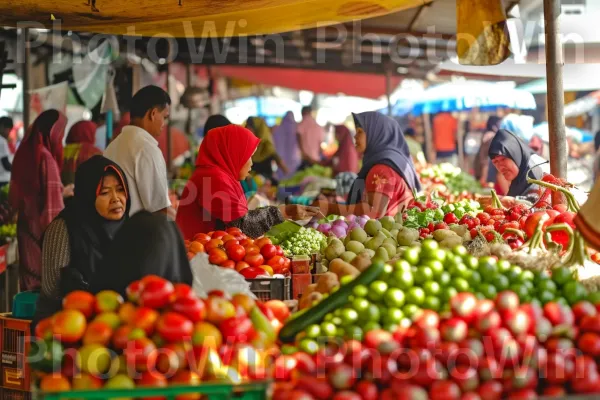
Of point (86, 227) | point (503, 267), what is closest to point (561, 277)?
point (503, 267)

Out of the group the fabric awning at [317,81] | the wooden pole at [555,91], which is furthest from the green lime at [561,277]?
the fabric awning at [317,81]

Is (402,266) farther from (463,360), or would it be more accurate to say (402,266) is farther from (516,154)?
(516,154)

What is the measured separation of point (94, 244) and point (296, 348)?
5.24 feet

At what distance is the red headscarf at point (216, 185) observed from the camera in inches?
229

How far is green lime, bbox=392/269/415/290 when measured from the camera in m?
2.86

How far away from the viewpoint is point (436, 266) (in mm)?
2932

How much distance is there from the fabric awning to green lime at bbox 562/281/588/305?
14.7 meters

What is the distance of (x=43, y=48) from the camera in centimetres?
991

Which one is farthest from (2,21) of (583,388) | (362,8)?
(583,388)

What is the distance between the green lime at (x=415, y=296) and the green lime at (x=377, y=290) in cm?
9

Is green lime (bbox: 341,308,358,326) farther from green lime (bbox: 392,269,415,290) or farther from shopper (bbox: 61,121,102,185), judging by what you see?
shopper (bbox: 61,121,102,185)

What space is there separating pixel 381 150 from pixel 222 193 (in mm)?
1865

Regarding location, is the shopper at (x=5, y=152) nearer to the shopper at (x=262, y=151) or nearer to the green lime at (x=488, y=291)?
the shopper at (x=262, y=151)

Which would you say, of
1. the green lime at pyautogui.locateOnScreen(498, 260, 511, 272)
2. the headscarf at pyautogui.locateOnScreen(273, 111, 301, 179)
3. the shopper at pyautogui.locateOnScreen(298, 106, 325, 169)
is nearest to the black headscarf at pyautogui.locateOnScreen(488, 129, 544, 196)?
the green lime at pyautogui.locateOnScreen(498, 260, 511, 272)
